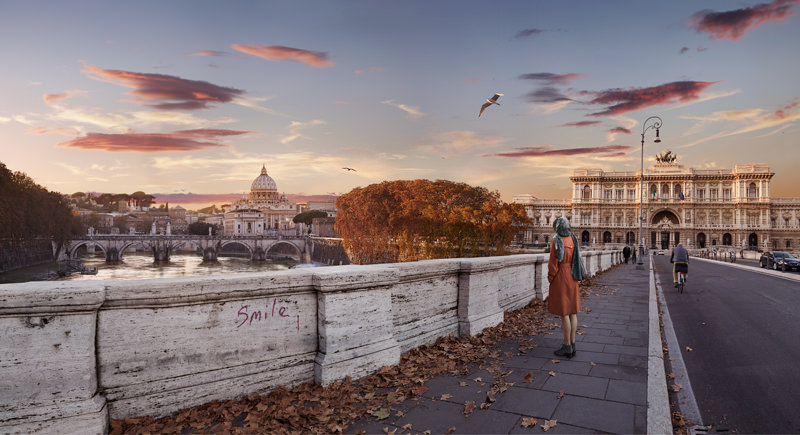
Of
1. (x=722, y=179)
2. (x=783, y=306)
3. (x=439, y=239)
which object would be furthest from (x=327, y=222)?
(x=783, y=306)

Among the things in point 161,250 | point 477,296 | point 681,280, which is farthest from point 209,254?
point 477,296

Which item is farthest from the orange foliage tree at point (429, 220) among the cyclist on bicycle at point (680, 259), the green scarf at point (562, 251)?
the green scarf at point (562, 251)

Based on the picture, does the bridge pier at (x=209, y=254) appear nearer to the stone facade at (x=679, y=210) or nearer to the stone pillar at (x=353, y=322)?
the stone facade at (x=679, y=210)

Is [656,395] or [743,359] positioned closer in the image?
[656,395]

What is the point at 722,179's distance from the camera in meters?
102

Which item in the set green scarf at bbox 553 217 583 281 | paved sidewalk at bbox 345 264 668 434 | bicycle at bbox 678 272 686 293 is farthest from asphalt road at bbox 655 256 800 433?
bicycle at bbox 678 272 686 293

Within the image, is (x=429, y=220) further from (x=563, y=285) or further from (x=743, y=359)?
(x=563, y=285)

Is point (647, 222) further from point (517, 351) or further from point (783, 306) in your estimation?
point (517, 351)

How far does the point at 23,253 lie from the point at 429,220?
63.2 m

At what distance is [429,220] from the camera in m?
45.0

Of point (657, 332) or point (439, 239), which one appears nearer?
point (657, 332)

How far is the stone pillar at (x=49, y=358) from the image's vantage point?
10.9 ft

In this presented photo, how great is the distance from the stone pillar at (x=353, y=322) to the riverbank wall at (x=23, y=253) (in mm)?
66026

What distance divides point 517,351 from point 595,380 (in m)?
1.38
